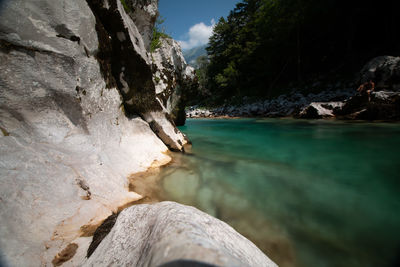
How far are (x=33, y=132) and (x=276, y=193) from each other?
3.02m

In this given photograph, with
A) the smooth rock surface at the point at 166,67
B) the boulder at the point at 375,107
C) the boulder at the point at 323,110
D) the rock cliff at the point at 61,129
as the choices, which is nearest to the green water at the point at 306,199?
the rock cliff at the point at 61,129

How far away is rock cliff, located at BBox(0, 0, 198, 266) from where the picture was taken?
3.47 ft

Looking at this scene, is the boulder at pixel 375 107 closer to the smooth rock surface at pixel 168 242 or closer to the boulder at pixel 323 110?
the boulder at pixel 323 110

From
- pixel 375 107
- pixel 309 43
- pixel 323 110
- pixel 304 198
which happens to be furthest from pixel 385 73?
pixel 309 43

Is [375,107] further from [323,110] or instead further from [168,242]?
[168,242]

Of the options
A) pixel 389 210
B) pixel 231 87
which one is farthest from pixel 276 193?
pixel 231 87

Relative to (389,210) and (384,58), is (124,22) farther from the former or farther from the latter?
(384,58)

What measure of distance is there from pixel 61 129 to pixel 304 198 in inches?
127

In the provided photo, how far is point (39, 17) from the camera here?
1723mm

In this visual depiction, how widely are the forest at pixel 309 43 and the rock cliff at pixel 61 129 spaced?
18359 mm

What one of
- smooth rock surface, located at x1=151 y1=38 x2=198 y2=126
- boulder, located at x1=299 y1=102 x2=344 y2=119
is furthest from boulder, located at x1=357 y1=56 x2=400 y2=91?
smooth rock surface, located at x1=151 y1=38 x2=198 y2=126

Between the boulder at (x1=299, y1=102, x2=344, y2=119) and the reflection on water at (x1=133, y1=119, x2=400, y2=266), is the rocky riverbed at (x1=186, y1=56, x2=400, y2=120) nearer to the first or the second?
the boulder at (x1=299, y1=102, x2=344, y2=119)

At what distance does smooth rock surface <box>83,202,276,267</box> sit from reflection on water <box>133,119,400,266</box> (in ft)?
2.48

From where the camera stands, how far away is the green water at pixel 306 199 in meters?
1.38
